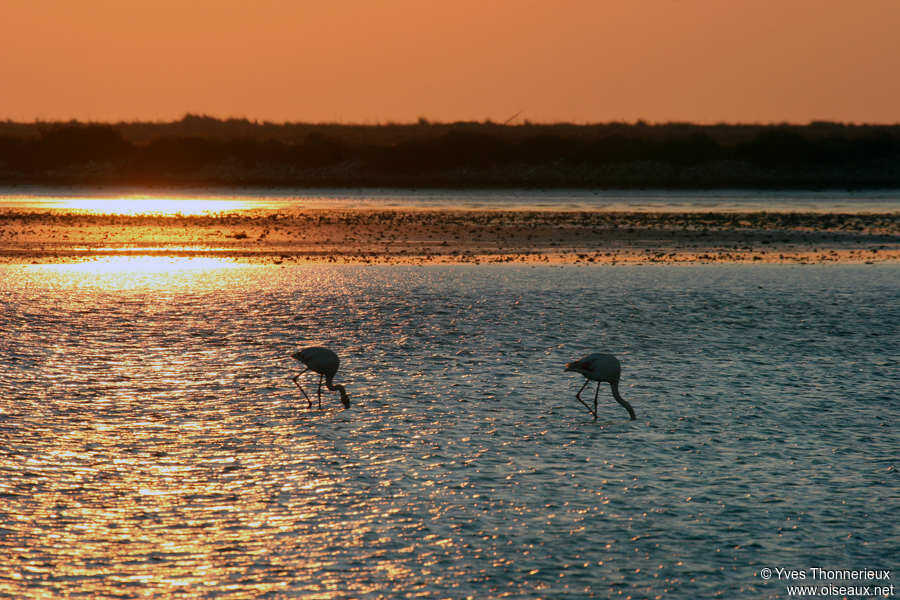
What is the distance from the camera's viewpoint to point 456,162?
81.0 meters

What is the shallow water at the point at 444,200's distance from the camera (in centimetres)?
5147

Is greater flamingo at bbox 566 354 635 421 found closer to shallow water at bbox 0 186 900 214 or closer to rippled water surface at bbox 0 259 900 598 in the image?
rippled water surface at bbox 0 259 900 598

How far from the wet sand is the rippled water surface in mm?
10431

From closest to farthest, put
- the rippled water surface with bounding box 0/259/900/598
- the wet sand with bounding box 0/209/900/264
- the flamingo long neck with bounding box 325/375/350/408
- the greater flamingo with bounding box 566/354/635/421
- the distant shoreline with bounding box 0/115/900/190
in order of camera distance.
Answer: the rippled water surface with bounding box 0/259/900/598 < the greater flamingo with bounding box 566/354/635/421 < the flamingo long neck with bounding box 325/375/350/408 < the wet sand with bounding box 0/209/900/264 < the distant shoreline with bounding box 0/115/900/190

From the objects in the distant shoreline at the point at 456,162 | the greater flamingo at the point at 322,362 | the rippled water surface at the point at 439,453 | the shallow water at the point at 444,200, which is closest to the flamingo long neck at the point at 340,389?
the greater flamingo at the point at 322,362

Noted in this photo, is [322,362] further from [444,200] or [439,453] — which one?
[444,200]

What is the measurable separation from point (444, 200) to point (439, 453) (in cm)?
4699

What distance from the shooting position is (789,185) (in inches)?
2827

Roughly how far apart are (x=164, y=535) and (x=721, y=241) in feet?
97.6

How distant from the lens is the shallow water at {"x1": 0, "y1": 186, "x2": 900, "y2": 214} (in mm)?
51469

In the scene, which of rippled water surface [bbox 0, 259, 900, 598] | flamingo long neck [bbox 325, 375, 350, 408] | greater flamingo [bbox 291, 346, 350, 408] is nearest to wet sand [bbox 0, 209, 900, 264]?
rippled water surface [bbox 0, 259, 900, 598]

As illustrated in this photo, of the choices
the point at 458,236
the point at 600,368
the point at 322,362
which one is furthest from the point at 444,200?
the point at 600,368

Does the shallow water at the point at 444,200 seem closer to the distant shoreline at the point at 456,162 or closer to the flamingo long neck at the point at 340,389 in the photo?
the distant shoreline at the point at 456,162

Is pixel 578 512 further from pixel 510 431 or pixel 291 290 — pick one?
pixel 291 290
